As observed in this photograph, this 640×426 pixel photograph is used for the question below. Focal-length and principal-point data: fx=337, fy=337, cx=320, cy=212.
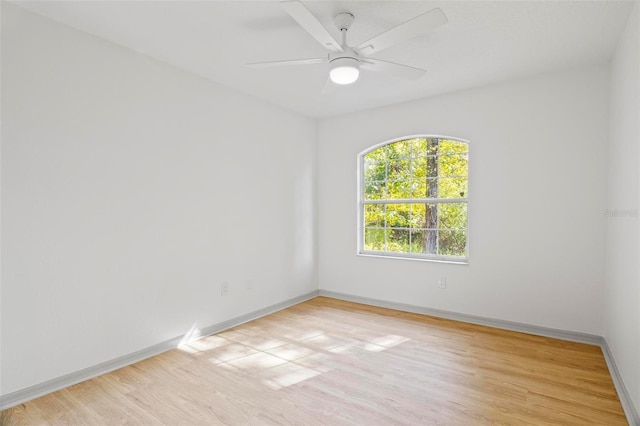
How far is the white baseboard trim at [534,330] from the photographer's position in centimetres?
205

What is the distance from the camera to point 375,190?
439 centimetres

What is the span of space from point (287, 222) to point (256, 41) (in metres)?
2.21

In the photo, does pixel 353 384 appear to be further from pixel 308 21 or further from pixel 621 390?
pixel 308 21

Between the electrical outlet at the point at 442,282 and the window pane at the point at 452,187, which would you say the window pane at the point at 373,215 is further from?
the electrical outlet at the point at 442,282

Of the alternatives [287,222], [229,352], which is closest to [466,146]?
[287,222]

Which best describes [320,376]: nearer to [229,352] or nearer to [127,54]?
[229,352]

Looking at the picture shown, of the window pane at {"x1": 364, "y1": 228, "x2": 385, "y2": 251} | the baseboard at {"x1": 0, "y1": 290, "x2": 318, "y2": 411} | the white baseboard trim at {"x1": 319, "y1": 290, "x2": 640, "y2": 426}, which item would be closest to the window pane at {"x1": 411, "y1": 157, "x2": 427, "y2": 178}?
the window pane at {"x1": 364, "y1": 228, "x2": 385, "y2": 251}

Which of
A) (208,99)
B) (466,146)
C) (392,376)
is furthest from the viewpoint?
(466,146)

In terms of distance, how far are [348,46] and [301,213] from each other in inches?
101

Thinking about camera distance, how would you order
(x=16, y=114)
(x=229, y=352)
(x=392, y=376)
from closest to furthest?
(x=16, y=114)
(x=392, y=376)
(x=229, y=352)

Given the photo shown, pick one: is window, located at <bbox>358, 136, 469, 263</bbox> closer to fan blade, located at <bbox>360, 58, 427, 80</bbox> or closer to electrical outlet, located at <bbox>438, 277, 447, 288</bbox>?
electrical outlet, located at <bbox>438, 277, 447, 288</bbox>

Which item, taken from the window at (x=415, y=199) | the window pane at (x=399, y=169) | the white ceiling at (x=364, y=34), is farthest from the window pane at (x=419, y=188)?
the white ceiling at (x=364, y=34)

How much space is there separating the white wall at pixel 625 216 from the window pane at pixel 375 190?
2199 mm

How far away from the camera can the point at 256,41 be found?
2514mm
